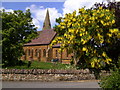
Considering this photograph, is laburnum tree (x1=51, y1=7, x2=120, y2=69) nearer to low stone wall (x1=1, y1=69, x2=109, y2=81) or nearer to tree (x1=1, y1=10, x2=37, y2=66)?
low stone wall (x1=1, y1=69, x2=109, y2=81)

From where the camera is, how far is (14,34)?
21719 mm

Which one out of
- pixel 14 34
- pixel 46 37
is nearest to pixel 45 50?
pixel 46 37

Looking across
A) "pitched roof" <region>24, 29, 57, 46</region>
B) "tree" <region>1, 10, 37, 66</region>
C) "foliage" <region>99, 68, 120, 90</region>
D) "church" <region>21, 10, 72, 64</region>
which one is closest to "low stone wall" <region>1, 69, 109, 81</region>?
"tree" <region>1, 10, 37, 66</region>

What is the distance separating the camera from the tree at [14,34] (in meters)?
20.6

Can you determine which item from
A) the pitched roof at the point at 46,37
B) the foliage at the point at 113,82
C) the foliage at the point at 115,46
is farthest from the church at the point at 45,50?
the foliage at the point at 113,82

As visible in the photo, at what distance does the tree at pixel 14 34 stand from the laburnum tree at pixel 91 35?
574 centimetres

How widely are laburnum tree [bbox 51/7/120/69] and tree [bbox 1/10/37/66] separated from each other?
574 centimetres

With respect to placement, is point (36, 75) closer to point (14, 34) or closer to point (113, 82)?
point (14, 34)

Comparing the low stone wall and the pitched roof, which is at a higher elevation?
the pitched roof

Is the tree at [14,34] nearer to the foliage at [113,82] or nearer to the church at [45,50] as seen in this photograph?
the foliage at [113,82]

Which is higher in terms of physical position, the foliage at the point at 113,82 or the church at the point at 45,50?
the church at the point at 45,50

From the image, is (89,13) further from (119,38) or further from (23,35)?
(23,35)

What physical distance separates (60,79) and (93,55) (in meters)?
3.95

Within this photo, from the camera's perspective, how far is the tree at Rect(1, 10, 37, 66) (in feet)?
67.6
